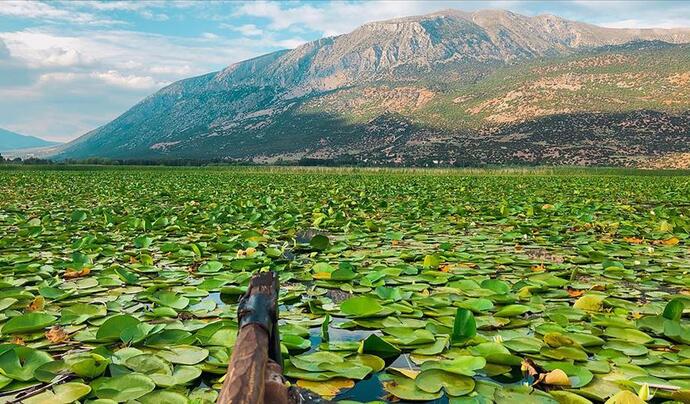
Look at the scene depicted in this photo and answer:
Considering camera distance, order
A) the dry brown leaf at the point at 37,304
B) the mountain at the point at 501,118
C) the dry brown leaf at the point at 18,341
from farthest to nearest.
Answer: the mountain at the point at 501,118
the dry brown leaf at the point at 37,304
the dry brown leaf at the point at 18,341

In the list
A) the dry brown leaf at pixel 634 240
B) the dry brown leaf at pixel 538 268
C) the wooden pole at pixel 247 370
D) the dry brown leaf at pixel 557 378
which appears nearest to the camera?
the wooden pole at pixel 247 370

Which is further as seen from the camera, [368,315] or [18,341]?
[368,315]

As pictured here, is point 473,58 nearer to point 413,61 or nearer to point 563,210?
point 413,61

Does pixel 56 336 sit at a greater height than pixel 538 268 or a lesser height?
greater

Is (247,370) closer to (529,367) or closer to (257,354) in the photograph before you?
(257,354)

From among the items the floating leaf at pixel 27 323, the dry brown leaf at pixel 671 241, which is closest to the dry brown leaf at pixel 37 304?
the floating leaf at pixel 27 323

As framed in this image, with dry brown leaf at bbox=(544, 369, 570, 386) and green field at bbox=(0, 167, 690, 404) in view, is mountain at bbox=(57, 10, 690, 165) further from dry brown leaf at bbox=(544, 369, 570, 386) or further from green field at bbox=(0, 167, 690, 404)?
dry brown leaf at bbox=(544, 369, 570, 386)

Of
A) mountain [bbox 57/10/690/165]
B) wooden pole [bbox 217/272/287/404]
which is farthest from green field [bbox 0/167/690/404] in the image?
mountain [bbox 57/10/690/165]

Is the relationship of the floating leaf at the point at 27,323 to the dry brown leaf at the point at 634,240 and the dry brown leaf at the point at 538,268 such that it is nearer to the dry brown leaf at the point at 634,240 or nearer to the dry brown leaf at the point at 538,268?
the dry brown leaf at the point at 538,268

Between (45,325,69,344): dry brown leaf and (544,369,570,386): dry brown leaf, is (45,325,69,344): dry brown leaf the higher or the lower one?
the higher one

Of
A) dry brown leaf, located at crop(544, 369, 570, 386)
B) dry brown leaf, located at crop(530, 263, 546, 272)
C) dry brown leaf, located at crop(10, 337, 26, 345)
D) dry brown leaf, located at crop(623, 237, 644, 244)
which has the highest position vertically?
dry brown leaf, located at crop(10, 337, 26, 345)

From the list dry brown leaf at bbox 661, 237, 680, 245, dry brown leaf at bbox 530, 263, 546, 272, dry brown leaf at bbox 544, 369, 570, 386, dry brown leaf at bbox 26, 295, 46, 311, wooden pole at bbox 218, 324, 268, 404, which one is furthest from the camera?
dry brown leaf at bbox 661, 237, 680, 245

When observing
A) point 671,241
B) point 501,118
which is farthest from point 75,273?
point 501,118

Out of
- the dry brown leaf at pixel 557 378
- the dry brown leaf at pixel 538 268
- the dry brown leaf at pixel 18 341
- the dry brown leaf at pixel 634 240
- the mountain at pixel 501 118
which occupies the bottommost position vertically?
the dry brown leaf at pixel 634 240
